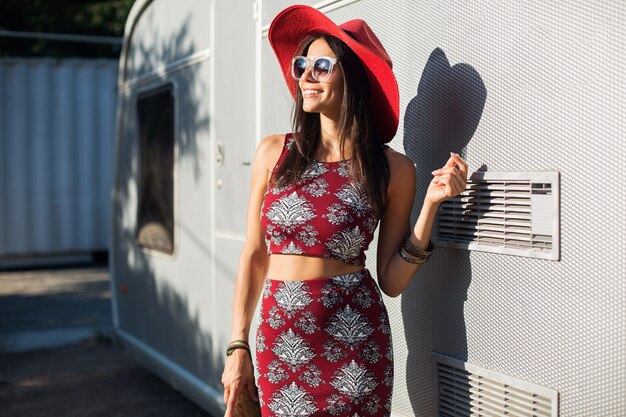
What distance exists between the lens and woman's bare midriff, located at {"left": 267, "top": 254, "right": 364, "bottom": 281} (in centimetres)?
224

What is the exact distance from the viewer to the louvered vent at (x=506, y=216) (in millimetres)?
2027

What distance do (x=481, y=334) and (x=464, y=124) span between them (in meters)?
0.61

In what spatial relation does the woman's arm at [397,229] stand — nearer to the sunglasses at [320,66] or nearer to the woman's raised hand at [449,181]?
the woman's raised hand at [449,181]

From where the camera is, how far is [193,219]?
432 centimetres

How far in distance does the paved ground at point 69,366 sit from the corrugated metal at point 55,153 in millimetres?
1624

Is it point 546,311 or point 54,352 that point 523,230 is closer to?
point 546,311

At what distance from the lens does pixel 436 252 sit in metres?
2.45

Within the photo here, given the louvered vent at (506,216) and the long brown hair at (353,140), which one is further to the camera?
the long brown hair at (353,140)

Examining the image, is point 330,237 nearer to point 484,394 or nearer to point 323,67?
point 323,67

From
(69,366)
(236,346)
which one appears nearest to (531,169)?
(236,346)

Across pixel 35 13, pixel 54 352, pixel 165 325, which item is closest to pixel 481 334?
pixel 165 325

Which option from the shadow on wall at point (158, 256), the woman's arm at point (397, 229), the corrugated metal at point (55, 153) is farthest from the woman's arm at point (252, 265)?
the corrugated metal at point (55, 153)

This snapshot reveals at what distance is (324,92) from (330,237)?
425mm

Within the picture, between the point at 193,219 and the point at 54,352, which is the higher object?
the point at 193,219
